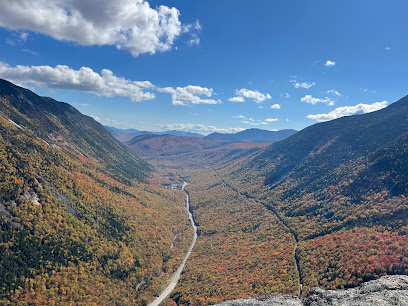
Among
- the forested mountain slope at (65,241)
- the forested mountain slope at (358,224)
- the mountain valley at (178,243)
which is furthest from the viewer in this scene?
the forested mountain slope at (65,241)

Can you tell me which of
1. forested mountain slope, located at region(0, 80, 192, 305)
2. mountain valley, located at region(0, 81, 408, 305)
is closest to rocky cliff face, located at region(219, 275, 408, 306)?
mountain valley, located at region(0, 81, 408, 305)

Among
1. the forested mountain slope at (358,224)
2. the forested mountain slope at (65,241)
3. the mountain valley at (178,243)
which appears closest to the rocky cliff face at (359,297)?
the forested mountain slope at (358,224)

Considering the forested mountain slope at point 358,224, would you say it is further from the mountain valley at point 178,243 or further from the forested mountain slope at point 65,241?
the forested mountain slope at point 65,241

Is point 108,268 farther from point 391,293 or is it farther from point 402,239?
point 402,239

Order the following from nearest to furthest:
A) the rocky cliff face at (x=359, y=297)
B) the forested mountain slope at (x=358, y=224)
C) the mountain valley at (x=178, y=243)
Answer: the rocky cliff face at (x=359, y=297), the forested mountain slope at (x=358, y=224), the mountain valley at (x=178, y=243)

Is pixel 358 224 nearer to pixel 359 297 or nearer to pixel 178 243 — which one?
pixel 359 297

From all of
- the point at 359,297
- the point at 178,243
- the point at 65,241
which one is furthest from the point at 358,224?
the point at 65,241

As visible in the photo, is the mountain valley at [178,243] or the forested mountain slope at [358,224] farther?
the mountain valley at [178,243]

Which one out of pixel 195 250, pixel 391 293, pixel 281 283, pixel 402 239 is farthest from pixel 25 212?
pixel 402 239

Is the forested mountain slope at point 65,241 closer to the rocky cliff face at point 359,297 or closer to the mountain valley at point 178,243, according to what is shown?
the mountain valley at point 178,243
